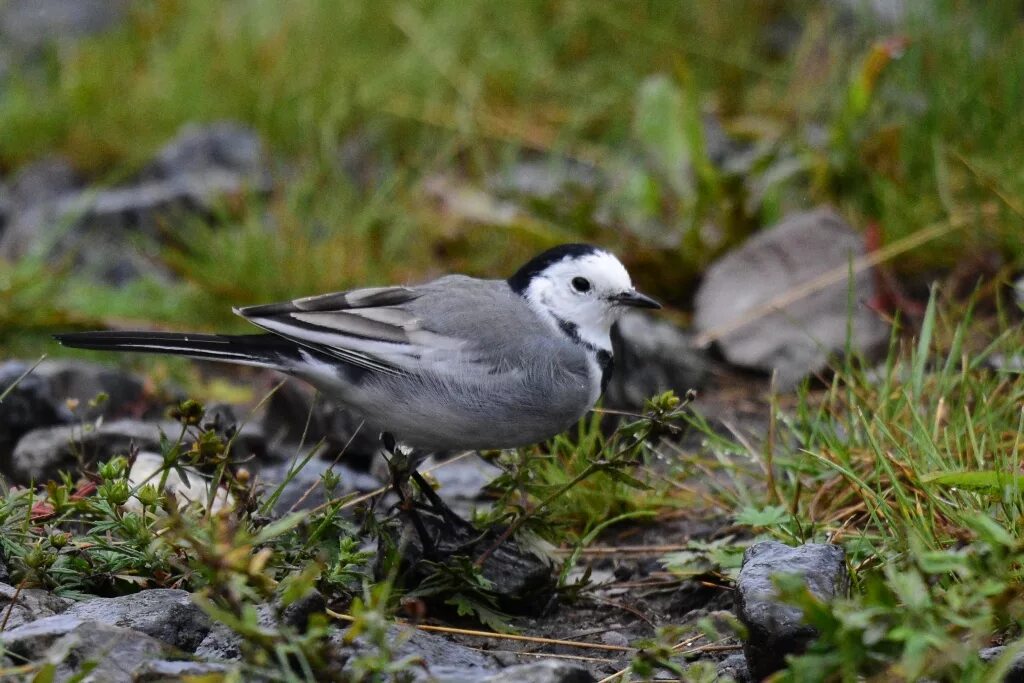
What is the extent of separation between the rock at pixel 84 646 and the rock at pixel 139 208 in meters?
3.63

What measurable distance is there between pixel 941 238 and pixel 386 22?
4.02 meters

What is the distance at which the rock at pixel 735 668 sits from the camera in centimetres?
272

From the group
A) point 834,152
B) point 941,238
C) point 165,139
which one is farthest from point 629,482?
point 165,139

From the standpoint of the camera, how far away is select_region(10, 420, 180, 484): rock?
11.9 ft

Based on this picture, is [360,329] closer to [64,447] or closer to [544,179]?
[64,447]

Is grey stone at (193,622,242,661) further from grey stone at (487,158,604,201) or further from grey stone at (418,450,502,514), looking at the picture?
grey stone at (487,158,604,201)

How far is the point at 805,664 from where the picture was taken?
6.76 feet

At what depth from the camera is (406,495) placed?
3104 millimetres

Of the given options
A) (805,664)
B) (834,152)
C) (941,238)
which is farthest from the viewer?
(834,152)

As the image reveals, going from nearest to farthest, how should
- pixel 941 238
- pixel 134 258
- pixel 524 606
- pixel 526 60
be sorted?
pixel 524 606 → pixel 941 238 → pixel 134 258 → pixel 526 60

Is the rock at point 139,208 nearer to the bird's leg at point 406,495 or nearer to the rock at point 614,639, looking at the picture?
the bird's leg at point 406,495

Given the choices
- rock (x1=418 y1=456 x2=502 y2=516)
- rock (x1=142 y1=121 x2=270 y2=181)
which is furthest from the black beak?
rock (x1=142 y1=121 x2=270 y2=181)

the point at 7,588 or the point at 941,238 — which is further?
the point at 941,238

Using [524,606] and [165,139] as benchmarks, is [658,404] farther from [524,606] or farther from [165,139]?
[165,139]
